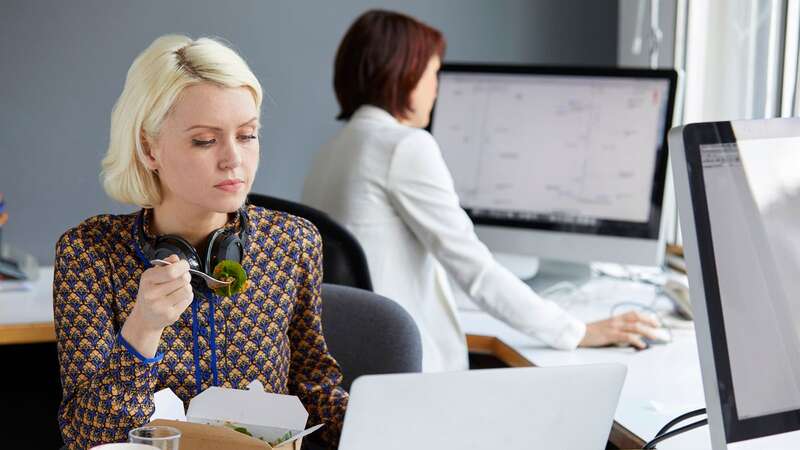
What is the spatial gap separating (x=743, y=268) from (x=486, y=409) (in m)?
0.28

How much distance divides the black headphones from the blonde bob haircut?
5 cm

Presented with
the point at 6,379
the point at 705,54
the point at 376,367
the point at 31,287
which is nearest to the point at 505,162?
the point at 705,54

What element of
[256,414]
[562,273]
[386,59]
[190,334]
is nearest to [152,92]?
[190,334]

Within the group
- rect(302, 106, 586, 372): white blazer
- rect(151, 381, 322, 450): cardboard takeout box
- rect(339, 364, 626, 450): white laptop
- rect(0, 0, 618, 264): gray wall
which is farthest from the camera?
rect(0, 0, 618, 264): gray wall

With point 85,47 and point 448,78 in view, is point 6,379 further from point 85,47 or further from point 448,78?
point 448,78

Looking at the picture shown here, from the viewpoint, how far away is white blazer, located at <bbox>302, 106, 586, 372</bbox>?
1991 millimetres

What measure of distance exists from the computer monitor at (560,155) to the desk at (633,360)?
0.45 feet

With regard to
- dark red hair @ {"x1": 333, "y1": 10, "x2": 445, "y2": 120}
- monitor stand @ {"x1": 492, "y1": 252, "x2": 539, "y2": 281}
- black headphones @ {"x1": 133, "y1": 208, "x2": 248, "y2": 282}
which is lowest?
monitor stand @ {"x1": 492, "y1": 252, "x2": 539, "y2": 281}

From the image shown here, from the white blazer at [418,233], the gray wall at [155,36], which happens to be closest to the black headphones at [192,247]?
the white blazer at [418,233]

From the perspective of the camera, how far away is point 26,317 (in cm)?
206

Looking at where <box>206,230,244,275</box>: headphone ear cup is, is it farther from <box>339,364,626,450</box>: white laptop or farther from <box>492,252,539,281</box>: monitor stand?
<box>492,252,539,281</box>: monitor stand

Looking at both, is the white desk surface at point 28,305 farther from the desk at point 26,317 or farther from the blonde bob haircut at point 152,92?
the blonde bob haircut at point 152,92

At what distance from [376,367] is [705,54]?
1.58m

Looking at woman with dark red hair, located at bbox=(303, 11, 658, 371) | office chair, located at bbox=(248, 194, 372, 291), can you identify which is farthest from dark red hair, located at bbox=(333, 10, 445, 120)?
office chair, located at bbox=(248, 194, 372, 291)
